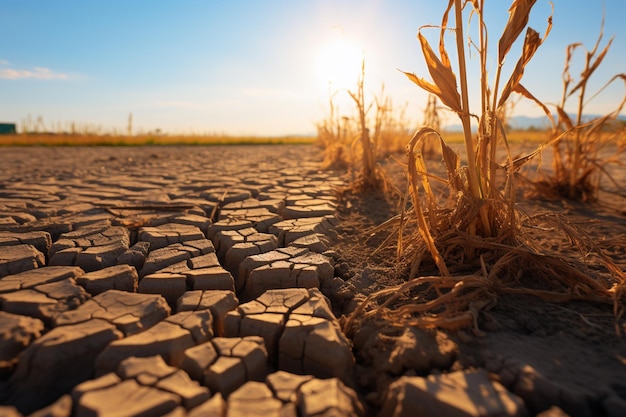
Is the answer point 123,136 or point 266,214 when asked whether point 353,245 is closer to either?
point 266,214

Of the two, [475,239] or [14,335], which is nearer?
[14,335]

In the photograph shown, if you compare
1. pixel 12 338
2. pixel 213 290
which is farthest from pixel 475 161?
pixel 12 338

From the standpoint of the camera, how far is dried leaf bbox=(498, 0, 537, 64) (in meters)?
1.43

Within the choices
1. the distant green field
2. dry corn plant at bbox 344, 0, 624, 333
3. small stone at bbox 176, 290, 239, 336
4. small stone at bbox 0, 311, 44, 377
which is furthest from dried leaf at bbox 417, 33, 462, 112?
the distant green field

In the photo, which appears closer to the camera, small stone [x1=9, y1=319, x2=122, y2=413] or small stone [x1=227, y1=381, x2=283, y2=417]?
small stone [x1=227, y1=381, x2=283, y2=417]

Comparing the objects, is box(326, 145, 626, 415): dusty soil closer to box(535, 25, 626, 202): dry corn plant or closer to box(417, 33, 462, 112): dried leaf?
box(417, 33, 462, 112): dried leaf

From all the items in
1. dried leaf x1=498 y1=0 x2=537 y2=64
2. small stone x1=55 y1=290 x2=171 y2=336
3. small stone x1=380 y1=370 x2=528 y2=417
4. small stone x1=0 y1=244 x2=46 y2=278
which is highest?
dried leaf x1=498 y1=0 x2=537 y2=64

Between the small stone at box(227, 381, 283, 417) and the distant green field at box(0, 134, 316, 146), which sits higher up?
the distant green field at box(0, 134, 316, 146)

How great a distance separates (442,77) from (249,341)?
1114mm

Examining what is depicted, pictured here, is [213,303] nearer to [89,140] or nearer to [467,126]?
[467,126]

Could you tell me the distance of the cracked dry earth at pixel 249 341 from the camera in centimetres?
94

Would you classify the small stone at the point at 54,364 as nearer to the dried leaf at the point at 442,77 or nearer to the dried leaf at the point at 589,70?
the dried leaf at the point at 442,77

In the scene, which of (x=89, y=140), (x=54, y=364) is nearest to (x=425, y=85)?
(x=54, y=364)

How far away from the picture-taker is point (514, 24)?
4.78ft
